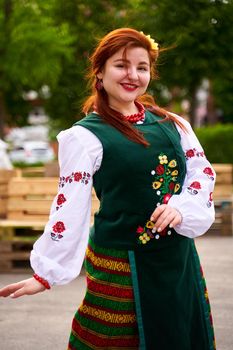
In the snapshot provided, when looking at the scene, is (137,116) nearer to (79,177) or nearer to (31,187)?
(79,177)

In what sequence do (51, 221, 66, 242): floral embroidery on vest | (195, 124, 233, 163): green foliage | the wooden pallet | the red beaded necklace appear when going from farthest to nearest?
1. (195, 124, 233, 163): green foliage
2. the wooden pallet
3. the red beaded necklace
4. (51, 221, 66, 242): floral embroidery on vest

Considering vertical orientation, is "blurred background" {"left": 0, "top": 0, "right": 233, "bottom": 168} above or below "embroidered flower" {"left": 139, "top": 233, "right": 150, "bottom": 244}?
above

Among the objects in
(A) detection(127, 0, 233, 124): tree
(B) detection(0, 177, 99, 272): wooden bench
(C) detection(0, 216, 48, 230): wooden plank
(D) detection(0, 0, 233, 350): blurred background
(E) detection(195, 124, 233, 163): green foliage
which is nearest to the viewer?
(D) detection(0, 0, 233, 350): blurred background

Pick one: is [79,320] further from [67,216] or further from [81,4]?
[81,4]

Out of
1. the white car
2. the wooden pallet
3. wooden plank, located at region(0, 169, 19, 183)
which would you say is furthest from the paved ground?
the white car

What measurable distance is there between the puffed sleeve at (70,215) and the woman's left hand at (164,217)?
255 millimetres

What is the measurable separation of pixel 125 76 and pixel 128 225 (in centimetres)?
54

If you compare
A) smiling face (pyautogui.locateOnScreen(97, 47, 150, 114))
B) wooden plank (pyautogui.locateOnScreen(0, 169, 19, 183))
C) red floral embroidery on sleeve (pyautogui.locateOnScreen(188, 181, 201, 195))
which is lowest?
wooden plank (pyautogui.locateOnScreen(0, 169, 19, 183))

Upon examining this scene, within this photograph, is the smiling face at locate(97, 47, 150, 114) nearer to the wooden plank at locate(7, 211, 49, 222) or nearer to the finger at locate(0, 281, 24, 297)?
the finger at locate(0, 281, 24, 297)

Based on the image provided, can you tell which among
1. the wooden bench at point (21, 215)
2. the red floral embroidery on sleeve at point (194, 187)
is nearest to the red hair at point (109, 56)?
the red floral embroidery on sleeve at point (194, 187)

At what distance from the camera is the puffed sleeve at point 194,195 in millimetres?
3338

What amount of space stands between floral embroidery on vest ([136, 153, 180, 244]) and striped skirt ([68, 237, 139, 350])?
0.10m

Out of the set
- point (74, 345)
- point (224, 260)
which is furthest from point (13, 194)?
point (74, 345)

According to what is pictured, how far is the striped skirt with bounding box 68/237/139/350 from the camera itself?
3.38m
